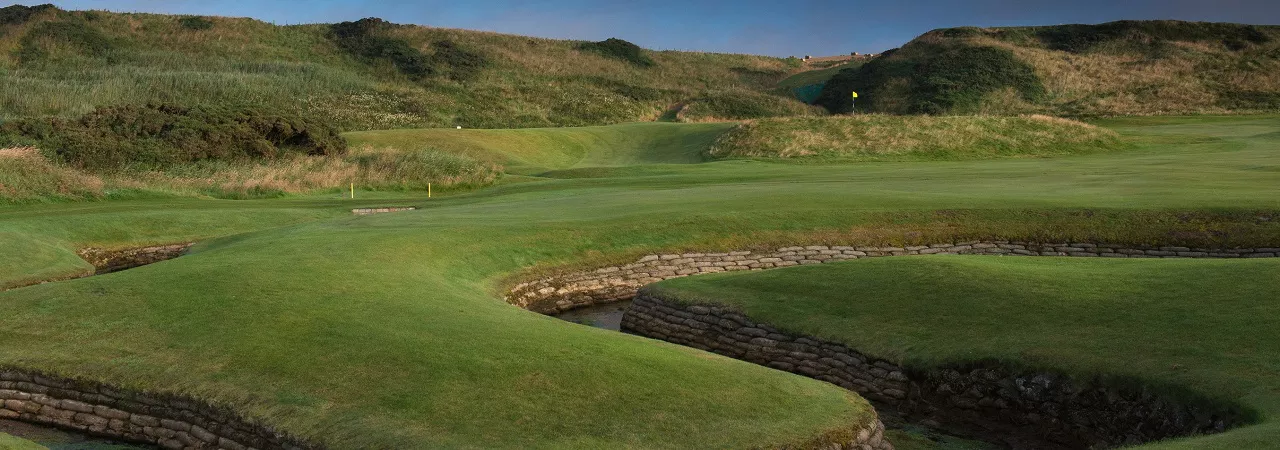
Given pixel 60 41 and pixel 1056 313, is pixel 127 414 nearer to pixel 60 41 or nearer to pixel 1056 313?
pixel 1056 313

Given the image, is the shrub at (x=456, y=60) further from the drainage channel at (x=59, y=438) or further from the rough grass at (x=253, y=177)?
the drainage channel at (x=59, y=438)

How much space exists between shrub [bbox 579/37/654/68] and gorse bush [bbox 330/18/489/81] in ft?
52.6

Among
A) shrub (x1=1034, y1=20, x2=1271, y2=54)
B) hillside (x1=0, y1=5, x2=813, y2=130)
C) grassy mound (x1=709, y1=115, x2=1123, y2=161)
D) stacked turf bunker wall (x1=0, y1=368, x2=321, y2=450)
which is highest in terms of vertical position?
shrub (x1=1034, y1=20, x2=1271, y2=54)

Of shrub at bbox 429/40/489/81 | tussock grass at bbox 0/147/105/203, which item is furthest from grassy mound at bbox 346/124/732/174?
shrub at bbox 429/40/489/81

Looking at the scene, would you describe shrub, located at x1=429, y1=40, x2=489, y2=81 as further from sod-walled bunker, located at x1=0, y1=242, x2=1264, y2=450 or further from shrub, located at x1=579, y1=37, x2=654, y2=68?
sod-walled bunker, located at x1=0, y1=242, x2=1264, y2=450

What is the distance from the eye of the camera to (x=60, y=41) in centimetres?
7594

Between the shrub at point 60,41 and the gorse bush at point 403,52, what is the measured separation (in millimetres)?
18450

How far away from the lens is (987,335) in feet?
46.4

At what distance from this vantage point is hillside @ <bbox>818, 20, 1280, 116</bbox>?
75.8m

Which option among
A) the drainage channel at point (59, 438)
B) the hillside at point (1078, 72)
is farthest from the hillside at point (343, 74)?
the drainage channel at point (59, 438)

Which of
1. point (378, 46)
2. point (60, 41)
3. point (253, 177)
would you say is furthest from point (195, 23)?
point (253, 177)

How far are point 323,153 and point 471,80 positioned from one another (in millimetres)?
39848

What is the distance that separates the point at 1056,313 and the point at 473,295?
8728 mm

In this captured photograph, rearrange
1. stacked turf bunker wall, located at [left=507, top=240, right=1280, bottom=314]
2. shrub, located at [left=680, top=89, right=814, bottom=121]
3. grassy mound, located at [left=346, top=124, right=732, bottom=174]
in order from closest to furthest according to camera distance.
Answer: stacked turf bunker wall, located at [left=507, top=240, right=1280, bottom=314], grassy mound, located at [left=346, top=124, right=732, bottom=174], shrub, located at [left=680, top=89, right=814, bottom=121]
